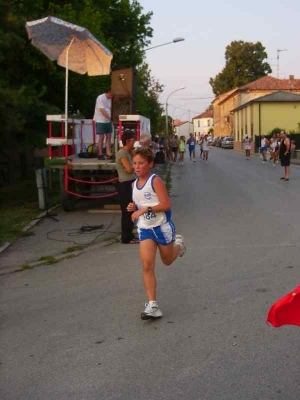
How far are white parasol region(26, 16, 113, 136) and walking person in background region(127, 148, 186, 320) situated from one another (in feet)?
22.3

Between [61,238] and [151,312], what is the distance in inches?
184

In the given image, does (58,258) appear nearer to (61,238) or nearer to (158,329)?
(61,238)

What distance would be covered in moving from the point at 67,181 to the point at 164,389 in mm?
8554

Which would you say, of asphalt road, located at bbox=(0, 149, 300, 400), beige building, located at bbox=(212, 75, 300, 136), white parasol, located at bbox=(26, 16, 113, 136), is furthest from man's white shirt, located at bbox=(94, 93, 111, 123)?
beige building, located at bbox=(212, 75, 300, 136)

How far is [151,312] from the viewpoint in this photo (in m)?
5.21

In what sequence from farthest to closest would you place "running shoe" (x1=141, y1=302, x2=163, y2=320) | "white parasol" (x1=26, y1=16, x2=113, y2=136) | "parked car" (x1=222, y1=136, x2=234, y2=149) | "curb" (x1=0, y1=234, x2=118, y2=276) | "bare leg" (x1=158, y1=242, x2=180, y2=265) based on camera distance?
"parked car" (x1=222, y1=136, x2=234, y2=149)
"white parasol" (x1=26, y1=16, x2=113, y2=136)
"curb" (x1=0, y1=234, x2=118, y2=276)
"bare leg" (x1=158, y1=242, x2=180, y2=265)
"running shoe" (x1=141, y1=302, x2=163, y2=320)

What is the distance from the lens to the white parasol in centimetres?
1147

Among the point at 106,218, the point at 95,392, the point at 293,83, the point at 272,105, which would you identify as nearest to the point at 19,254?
the point at 106,218

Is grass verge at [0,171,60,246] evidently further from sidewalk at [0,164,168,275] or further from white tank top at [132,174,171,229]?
white tank top at [132,174,171,229]

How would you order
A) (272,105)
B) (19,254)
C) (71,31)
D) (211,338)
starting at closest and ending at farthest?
(211,338) < (19,254) < (71,31) < (272,105)

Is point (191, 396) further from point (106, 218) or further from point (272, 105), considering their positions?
point (272, 105)

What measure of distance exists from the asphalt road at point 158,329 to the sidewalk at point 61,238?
41 cm

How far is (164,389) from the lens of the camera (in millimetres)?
3783

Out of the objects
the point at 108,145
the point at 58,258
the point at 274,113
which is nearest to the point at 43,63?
the point at 108,145
